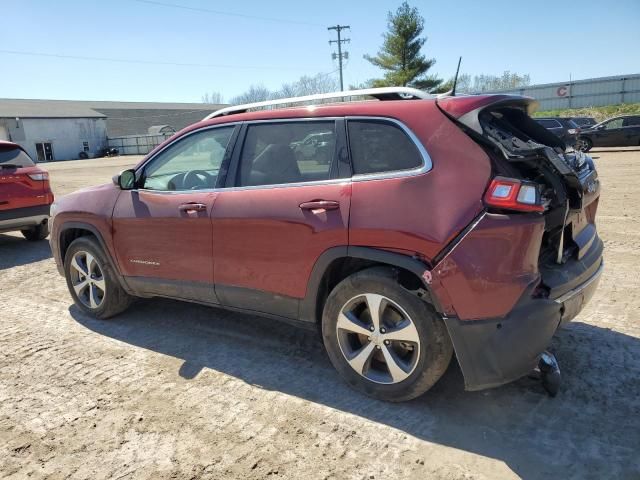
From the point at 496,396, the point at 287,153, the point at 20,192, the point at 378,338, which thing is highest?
the point at 287,153

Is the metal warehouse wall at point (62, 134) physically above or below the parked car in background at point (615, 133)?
above

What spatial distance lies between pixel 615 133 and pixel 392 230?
876 inches

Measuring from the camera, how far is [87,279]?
183 inches

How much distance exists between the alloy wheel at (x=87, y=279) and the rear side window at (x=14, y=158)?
4028 millimetres

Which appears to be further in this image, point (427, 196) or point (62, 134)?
point (62, 134)

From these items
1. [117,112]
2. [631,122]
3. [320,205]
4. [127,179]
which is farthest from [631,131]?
[117,112]

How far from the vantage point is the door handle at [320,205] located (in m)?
3.03

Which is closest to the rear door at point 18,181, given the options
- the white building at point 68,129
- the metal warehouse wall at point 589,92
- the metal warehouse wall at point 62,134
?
the metal warehouse wall at point 589,92

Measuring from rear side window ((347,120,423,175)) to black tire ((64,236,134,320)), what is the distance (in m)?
2.62

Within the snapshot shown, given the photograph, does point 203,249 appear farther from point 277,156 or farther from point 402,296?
point 402,296

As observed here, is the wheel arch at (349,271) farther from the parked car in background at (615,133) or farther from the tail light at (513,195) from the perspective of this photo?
the parked car in background at (615,133)

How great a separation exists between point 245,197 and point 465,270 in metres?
1.64

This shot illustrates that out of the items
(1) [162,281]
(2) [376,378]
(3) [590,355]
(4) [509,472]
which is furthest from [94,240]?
(3) [590,355]

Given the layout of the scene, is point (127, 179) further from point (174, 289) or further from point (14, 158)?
point (14, 158)
